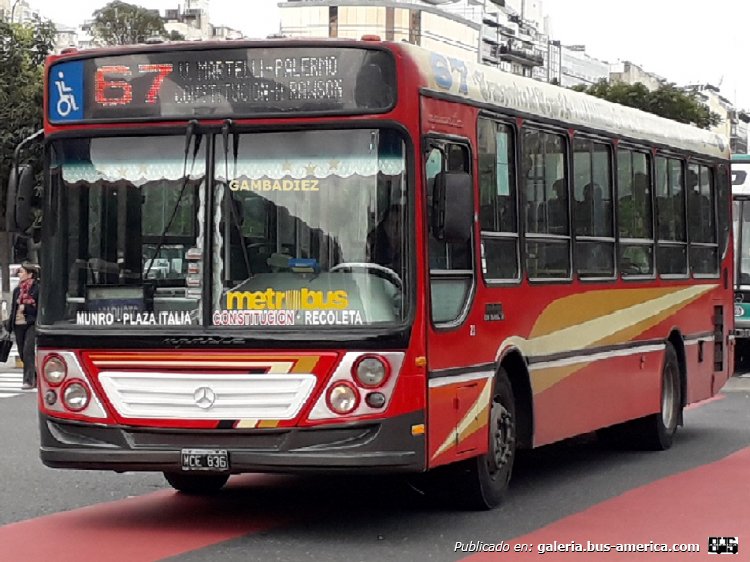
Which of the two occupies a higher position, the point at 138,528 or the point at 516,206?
the point at 516,206

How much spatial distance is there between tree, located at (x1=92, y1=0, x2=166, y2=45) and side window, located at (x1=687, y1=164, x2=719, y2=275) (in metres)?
71.5

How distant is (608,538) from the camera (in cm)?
1048

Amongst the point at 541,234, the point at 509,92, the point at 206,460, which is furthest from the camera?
the point at 541,234

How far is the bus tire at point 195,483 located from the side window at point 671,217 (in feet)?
16.4

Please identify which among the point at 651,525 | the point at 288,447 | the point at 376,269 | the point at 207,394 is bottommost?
the point at 651,525

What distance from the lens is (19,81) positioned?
43.6m

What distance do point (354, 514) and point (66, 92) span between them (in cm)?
310

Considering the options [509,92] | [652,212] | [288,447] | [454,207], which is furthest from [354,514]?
[652,212]

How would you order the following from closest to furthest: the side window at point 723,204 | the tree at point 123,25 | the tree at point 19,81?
the side window at point 723,204 → the tree at point 19,81 → the tree at point 123,25

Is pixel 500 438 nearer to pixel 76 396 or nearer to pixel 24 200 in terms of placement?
pixel 76 396

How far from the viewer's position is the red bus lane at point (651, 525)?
9.94 meters

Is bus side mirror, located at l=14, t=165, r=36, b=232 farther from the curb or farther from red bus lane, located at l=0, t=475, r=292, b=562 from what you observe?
the curb

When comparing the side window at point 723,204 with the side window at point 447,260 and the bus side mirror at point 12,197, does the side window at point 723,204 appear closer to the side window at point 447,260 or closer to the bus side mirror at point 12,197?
the side window at point 447,260

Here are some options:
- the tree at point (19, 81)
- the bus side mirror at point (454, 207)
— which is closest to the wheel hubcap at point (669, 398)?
the bus side mirror at point (454, 207)
